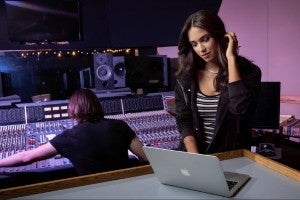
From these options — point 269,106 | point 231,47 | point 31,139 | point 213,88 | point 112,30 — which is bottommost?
point 31,139

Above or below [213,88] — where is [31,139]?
below

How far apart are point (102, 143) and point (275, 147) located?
138 centimetres

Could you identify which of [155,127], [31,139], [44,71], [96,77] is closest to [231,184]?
[155,127]

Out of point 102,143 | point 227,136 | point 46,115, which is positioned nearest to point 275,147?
point 227,136

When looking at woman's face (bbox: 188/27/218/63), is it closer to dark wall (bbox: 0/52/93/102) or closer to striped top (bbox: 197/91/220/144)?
striped top (bbox: 197/91/220/144)

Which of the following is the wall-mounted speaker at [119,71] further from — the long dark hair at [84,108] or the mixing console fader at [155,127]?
the long dark hair at [84,108]

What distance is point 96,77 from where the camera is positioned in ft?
10.5

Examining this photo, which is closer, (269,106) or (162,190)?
(162,190)

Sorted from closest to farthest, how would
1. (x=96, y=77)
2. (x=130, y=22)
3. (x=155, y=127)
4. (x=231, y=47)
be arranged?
1. (x=231, y=47)
2. (x=155, y=127)
3. (x=96, y=77)
4. (x=130, y=22)

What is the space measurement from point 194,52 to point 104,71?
A: 4.27ft

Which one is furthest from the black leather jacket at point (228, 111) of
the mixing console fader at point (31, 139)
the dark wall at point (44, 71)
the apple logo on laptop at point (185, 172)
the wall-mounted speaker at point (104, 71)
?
the dark wall at point (44, 71)

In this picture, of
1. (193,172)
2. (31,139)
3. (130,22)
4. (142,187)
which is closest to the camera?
(193,172)

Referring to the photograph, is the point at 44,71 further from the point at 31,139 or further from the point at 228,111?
the point at 228,111

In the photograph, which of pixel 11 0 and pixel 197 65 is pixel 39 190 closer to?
pixel 197 65
